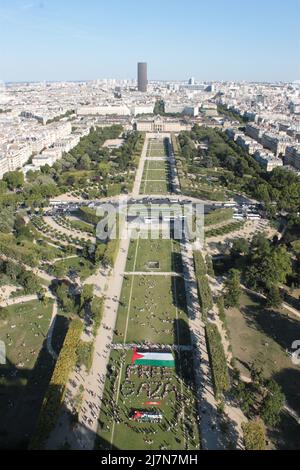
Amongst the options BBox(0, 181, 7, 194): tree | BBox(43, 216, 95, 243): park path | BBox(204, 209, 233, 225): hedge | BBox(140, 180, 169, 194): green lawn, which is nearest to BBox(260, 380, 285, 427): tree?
BBox(43, 216, 95, 243): park path

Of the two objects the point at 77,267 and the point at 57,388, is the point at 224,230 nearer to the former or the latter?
the point at 77,267

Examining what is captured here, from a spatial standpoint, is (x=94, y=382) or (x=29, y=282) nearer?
(x=94, y=382)

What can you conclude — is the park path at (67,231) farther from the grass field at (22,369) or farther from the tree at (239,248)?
the tree at (239,248)

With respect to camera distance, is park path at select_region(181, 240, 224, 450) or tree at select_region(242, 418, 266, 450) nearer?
tree at select_region(242, 418, 266, 450)

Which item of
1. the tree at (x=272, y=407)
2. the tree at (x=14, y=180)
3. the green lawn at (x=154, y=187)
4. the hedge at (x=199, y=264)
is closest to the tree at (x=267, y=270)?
the hedge at (x=199, y=264)

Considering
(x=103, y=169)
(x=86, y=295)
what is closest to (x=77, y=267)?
(x=86, y=295)

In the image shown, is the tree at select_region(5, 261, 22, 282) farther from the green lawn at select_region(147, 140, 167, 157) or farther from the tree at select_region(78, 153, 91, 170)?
the green lawn at select_region(147, 140, 167, 157)
